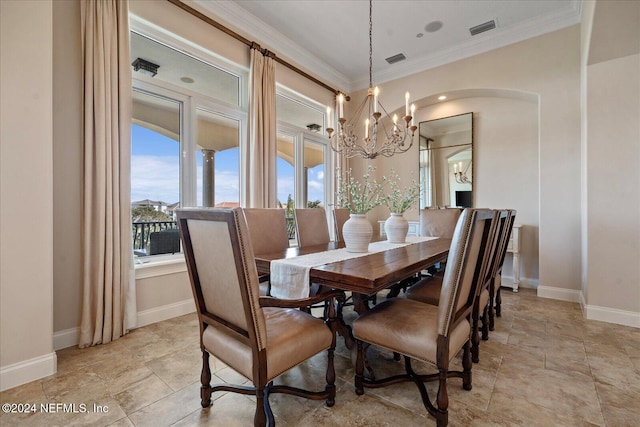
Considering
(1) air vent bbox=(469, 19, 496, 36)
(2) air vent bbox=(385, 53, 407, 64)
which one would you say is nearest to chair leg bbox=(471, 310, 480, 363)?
(1) air vent bbox=(469, 19, 496, 36)

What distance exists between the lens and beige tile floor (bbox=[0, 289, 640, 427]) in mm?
1462

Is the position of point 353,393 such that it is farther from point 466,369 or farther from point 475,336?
point 475,336

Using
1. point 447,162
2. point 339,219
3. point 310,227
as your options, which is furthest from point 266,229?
point 447,162

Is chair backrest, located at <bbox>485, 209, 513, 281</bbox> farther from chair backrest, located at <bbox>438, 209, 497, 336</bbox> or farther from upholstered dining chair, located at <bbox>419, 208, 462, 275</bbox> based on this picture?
upholstered dining chair, located at <bbox>419, 208, 462, 275</bbox>

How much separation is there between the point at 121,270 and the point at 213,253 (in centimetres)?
168

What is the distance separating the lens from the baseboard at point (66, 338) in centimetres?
219

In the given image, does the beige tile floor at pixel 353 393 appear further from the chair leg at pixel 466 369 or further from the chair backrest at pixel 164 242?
the chair backrest at pixel 164 242

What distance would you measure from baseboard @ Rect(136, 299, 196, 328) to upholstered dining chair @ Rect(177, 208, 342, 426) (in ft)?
4.93

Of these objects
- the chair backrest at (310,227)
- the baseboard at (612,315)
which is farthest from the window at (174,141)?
the baseboard at (612,315)

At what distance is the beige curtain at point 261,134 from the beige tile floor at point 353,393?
1.75 metres

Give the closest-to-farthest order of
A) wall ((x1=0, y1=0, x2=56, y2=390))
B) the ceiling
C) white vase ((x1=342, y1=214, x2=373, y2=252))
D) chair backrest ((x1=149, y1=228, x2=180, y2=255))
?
wall ((x1=0, y1=0, x2=56, y2=390)) → white vase ((x1=342, y1=214, x2=373, y2=252)) → chair backrest ((x1=149, y1=228, x2=180, y2=255)) → the ceiling

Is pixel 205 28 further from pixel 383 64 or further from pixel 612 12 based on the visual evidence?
pixel 612 12

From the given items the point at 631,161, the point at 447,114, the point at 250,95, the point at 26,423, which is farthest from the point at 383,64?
the point at 26,423

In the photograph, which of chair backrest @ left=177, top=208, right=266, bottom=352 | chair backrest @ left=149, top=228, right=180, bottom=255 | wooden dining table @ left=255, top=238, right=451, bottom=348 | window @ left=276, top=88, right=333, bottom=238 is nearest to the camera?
chair backrest @ left=177, top=208, right=266, bottom=352
